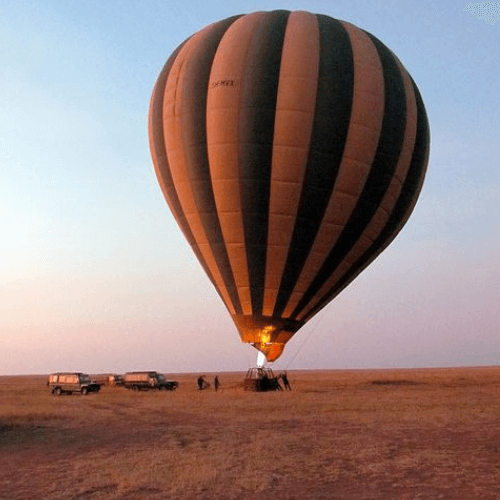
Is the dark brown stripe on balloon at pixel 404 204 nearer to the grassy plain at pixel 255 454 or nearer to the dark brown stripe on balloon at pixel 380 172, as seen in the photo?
the dark brown stripe on balloon at pixel 380 172

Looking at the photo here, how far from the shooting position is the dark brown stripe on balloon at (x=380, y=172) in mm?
30016

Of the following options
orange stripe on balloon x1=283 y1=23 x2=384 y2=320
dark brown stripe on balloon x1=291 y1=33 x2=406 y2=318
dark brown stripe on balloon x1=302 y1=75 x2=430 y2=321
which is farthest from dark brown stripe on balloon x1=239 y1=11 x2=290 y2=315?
dark brown stripe on balloon x1=302 y1=75 x2=430 y2=321

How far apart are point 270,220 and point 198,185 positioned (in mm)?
4106

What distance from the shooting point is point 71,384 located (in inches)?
2087

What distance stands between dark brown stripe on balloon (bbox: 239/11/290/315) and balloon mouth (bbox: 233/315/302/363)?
3563mm

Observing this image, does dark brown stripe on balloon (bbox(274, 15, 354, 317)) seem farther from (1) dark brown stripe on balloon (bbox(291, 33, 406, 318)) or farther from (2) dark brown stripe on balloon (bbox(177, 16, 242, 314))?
(2) dark brown stripe on balloon (bbox(177, 16, 242, 314))

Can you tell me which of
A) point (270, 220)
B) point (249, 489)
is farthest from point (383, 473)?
point (270, 220)

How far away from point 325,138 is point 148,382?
3440 centimetres

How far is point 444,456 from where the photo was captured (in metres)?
17.4

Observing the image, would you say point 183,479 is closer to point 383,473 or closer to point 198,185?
point 383,473

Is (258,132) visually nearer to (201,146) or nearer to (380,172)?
(201,146)

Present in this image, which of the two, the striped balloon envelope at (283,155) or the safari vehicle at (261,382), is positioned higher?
the striped balloon envelope at (283,155)

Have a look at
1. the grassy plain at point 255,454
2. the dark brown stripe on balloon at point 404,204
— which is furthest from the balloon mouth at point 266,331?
the grassy plain at point 255,454

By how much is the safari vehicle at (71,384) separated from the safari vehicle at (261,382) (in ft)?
52.7
